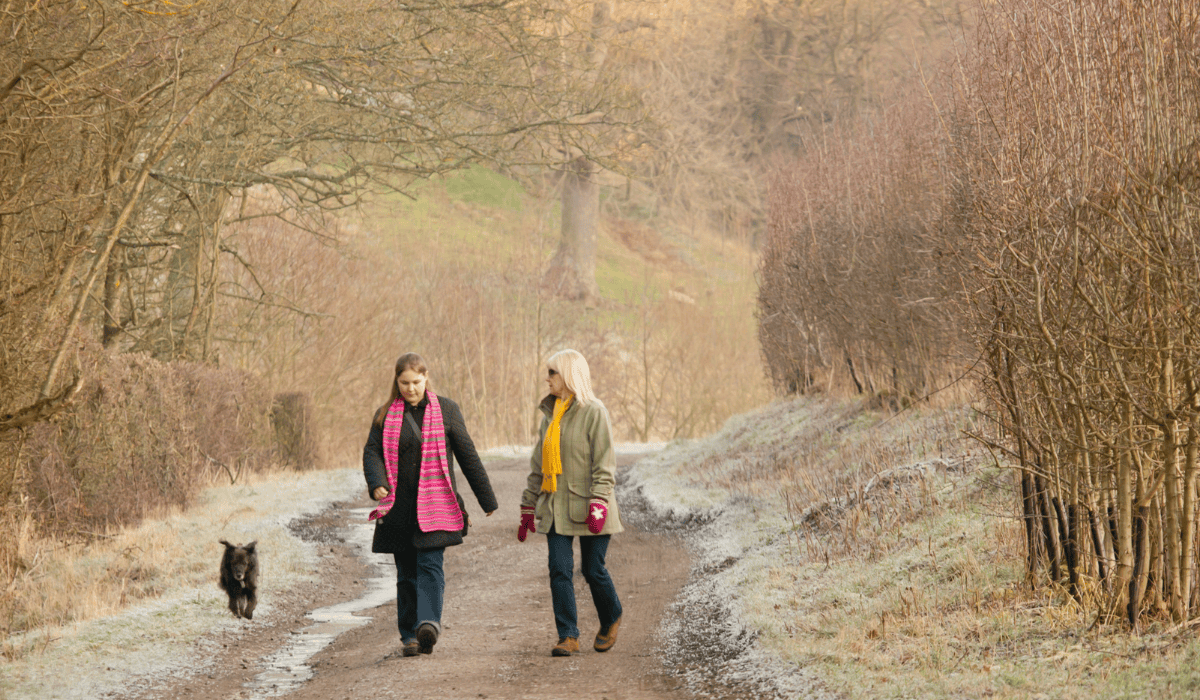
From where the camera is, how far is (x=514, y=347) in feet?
110

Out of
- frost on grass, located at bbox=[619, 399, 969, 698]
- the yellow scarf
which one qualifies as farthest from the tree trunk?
the yellow scarf

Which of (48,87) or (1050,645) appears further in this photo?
(48,87)

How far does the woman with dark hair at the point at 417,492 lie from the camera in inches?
262

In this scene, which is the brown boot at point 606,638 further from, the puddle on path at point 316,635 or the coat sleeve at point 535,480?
the puddle on path at point 316,635

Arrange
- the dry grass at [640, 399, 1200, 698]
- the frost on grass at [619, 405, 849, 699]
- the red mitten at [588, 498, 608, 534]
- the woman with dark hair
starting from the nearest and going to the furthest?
the dry grass at [640, 399, 1200, 698], the frost on grass at [619, 405, 849, 699], the red mitten at [588, 498, 608, 534], the woman with dark hair

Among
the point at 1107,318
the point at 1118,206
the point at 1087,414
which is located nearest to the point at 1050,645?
the point at 1087,414

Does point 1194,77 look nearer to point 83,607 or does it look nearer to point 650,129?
point 83,607

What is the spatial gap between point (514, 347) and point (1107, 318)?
2841 centimetres

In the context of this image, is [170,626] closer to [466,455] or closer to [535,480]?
[466,455]

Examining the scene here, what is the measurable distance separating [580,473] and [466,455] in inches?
29.1

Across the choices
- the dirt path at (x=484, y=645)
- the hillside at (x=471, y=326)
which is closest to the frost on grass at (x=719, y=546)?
the dirt path at (x=484, y=645)

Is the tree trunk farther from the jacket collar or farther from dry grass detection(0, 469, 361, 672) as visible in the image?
the jacket collar

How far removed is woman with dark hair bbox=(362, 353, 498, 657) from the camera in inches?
262

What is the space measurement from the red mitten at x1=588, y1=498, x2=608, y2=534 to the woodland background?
2408 millimetres
